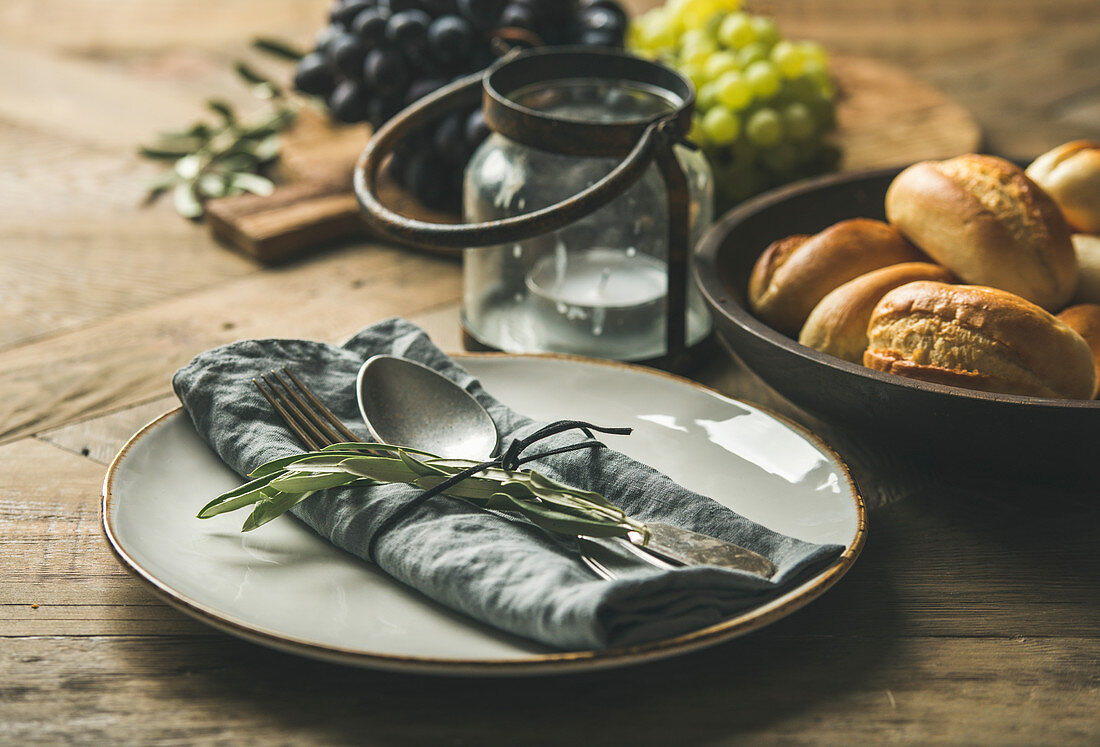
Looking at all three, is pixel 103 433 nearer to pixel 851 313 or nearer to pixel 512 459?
pixel 512 459

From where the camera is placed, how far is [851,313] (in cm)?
65

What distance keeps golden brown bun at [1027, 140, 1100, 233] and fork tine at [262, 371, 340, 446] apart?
0.50m

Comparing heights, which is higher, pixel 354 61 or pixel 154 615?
pixel 354 61

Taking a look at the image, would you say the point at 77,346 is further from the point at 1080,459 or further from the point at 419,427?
the point at 1080,459

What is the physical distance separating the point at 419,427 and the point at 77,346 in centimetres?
39

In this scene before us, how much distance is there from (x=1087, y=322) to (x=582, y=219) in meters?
0.35

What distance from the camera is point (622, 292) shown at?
0.80 meters

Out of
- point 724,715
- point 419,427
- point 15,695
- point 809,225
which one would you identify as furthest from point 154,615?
point 809,225

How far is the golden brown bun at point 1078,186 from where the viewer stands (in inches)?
27.8

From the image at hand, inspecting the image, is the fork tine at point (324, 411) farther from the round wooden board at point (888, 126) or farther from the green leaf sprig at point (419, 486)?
the round wooden board at point (888, 126)

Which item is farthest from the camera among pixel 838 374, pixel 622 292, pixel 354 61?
pixel 354 61

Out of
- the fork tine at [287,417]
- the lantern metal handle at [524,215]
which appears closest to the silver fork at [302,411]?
the fork tine at [287,417]

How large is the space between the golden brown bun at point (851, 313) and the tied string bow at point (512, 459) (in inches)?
5.8

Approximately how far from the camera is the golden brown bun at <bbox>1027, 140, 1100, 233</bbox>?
0.71 meters
